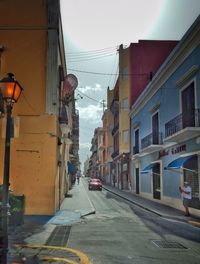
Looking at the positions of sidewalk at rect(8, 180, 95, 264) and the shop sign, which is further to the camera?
the shop sign

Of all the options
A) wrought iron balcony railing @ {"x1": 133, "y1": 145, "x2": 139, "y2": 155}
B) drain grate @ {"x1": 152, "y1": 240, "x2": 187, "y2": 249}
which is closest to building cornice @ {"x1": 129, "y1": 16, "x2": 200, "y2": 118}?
wrought iron balcony railing @ {"x1": 133, "y1": 145, "x2": 139, "y2": 155}

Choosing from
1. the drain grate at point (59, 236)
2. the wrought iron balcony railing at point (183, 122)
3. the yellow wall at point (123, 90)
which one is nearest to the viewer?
the drain grate at point (59, 236)

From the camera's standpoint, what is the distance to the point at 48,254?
8781mm

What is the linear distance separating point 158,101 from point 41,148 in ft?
36.0

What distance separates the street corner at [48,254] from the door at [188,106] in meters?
10.4

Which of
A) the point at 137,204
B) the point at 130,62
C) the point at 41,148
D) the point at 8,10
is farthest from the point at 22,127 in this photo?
the point at 130,62

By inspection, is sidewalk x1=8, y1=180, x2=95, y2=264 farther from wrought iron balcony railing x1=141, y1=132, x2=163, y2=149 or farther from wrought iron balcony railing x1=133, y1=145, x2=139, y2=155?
wrought iron balcony railing x1=133, y1=145, x2=139, y2=155

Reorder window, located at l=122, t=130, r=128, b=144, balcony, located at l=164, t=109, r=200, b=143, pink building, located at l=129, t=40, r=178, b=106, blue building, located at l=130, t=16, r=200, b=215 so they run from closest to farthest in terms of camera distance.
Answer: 1. balcony, located at l=164, t=109, r=200, b=143
2. blue building, located at l=130, t=16, r=200, b=215
3. pink building, located at l=129, t=40, r=178, b=106
4. window, located at l=122, t=130, r=128, b=144

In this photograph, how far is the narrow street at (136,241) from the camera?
8523 millimetres

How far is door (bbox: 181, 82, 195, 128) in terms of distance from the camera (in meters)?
18.1

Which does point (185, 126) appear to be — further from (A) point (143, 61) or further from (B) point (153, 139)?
(A) point (143, 61)

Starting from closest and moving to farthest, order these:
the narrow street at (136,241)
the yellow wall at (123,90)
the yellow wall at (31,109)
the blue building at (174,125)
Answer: the narrow street at (136,241)
the yellow wall at (31,109)
the blue building at (174,125)
the yellow wall at (123,90)

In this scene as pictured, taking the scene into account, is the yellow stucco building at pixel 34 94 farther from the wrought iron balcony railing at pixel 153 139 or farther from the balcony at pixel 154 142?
the wrought iron balcony railing at pixel 153 139

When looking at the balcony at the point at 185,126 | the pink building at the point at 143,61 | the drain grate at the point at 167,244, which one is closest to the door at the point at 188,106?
the balcony at the point at 185,126
